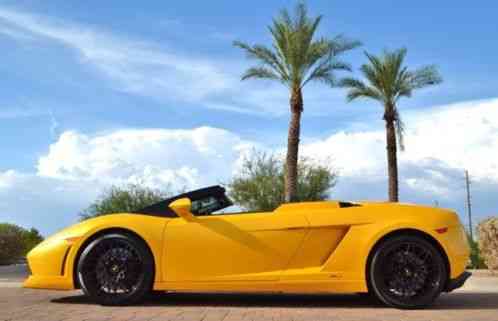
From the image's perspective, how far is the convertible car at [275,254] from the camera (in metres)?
7.22

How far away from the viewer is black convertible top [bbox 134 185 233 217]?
7.77 m

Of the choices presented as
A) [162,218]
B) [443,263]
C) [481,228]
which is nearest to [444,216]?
[443,263]

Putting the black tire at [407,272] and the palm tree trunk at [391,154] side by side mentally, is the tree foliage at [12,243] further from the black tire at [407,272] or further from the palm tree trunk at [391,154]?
the black tire at [407,272]

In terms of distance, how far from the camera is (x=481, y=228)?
57.6ft

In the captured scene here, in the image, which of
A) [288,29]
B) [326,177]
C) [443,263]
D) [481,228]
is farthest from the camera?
[326,177]

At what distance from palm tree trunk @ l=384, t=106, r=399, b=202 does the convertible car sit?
25.1m

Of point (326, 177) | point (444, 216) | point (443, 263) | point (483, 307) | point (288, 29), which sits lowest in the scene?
point (483, 307)

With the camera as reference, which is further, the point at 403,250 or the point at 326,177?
the point at 326,177

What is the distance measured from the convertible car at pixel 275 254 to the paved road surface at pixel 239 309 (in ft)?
0.72

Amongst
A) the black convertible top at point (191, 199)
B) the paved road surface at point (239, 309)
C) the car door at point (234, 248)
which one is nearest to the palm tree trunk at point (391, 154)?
the paved road surface at point (239, 309)

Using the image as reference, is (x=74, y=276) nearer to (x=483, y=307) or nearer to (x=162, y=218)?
(x=162, y=218)

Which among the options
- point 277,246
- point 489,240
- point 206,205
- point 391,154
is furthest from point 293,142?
point 277,246

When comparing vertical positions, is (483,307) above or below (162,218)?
below

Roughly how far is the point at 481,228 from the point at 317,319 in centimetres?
1246
